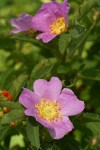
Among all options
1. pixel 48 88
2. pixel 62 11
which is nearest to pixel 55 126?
pixel 48 88

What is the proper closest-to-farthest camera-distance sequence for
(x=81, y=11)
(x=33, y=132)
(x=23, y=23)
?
(x=33, y=132) < (x=81, y=11) < (x=23, y=23)

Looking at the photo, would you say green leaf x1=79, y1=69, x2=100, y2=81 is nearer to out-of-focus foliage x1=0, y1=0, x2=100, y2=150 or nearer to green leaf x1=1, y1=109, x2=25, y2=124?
out-of-focus foliage x1=0, y1=0, x2=100, y2=150

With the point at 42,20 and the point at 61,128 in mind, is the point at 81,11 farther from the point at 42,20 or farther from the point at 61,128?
the point at 61,128

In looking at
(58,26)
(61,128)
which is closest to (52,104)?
(61,128)

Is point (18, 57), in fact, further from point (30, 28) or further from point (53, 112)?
point (53, 112)

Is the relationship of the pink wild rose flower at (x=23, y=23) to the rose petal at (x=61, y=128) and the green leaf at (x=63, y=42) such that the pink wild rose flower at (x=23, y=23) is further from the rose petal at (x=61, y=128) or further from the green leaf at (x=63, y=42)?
the rose petal at (x=61, y=128)

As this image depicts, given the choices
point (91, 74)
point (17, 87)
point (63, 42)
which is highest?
point (63, 42)

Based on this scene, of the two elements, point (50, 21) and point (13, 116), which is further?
point (50, 21)

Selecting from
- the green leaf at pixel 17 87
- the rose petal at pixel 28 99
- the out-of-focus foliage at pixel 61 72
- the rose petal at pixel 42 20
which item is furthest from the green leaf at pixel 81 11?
the rose petal at pixel 28 99

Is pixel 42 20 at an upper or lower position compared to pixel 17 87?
upper
